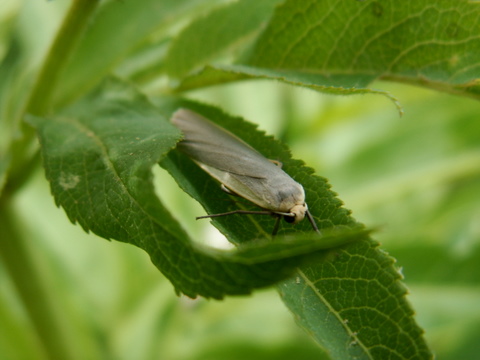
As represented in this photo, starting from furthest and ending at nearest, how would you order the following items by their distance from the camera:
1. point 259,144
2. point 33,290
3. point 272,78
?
point 33,290 < point 259,144 < point 272,78

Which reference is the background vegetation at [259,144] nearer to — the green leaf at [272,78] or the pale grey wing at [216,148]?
the green leaf at [272,78]

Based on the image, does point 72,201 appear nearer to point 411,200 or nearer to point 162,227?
point 162,227

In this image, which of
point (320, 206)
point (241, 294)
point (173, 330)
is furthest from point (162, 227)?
point (173, 330)

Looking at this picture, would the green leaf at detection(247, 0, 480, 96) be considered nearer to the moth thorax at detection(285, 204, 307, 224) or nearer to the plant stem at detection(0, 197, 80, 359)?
the moth thorax at detection(285, 204, 307, 224)

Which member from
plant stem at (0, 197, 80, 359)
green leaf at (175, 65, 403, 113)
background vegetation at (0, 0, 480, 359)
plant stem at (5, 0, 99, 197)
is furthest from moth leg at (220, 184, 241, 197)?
plant stem at (0, 197, 80, 359)

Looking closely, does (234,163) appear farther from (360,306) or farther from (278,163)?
(360,306)

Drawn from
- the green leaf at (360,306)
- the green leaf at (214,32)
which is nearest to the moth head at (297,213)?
the green leaf at (360,306)

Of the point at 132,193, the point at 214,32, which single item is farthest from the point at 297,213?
the point at 214,32
